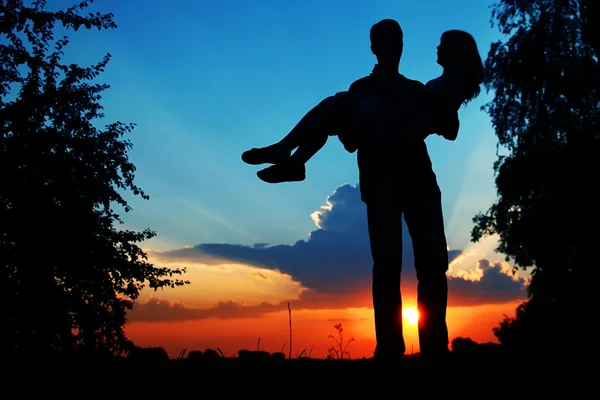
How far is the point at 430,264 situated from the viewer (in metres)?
4.75

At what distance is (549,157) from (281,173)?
15.3 m

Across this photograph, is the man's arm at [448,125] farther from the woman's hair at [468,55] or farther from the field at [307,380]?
the field at [307,380]

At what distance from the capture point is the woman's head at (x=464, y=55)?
17.8 feet

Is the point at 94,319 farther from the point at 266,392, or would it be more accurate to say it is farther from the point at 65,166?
the point at 266,392

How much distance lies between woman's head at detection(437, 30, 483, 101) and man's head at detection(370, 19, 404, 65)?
0.63 metres

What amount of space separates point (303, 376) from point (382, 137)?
2157 millimetres

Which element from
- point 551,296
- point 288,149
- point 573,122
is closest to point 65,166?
point 288,149

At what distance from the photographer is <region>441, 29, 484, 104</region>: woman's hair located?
5.41m

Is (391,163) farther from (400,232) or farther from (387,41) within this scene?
(387,41)

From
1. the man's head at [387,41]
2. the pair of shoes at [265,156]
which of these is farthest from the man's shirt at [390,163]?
the pair of shoes at [265,156]

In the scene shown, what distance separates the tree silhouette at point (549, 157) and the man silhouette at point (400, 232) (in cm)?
1089

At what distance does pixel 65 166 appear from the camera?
13914 mm

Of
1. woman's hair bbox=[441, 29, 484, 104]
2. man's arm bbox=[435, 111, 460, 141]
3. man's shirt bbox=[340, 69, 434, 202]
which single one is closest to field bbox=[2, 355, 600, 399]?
man's shirt bbox=[340, 69, 434, 202]

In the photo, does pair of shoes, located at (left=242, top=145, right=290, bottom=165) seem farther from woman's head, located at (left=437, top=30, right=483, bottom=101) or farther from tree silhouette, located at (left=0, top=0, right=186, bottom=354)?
tree silhouette, located at (left=0, top=0, right=186, bottom=354)
